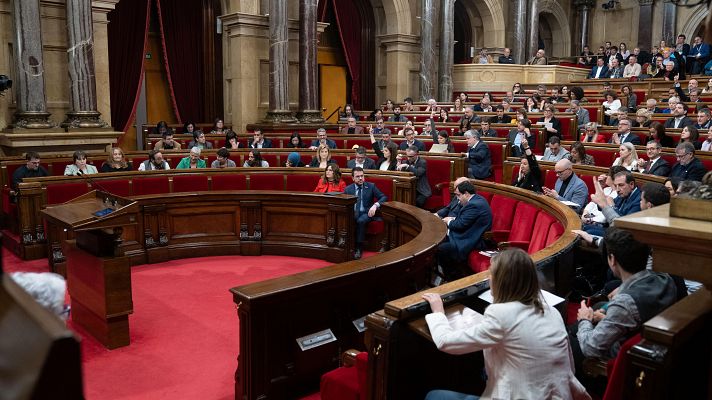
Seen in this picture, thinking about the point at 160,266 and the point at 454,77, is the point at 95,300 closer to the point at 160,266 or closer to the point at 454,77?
the point at 160,266

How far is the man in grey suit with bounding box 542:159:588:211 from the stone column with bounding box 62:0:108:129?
771 cm

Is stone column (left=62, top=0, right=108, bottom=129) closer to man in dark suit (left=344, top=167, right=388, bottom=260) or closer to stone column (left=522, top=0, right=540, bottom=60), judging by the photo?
man in dark suit (left=344, top=167, right=388, bottom=260)

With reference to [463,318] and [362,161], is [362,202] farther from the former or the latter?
[463,318]

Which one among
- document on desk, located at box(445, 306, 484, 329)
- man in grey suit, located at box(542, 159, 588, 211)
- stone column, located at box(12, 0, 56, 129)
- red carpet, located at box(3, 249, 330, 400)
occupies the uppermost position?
stone column, located at box(12, 0, 56, 129)

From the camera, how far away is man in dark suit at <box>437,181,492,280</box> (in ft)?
18.6

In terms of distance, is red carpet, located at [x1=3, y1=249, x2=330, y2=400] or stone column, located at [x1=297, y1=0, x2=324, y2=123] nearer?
red carpet, located at [x1=3, y1=249, x2=330, y2=400]

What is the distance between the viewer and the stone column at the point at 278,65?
12.9 metres

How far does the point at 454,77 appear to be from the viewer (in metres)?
18.3

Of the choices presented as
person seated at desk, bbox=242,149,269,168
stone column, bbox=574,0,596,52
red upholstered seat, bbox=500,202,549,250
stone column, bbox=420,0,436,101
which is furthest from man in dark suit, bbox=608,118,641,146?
stone column, bbox=574,0,596,52

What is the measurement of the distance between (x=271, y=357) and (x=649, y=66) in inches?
560

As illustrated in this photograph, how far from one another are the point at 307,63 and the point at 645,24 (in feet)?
48.6

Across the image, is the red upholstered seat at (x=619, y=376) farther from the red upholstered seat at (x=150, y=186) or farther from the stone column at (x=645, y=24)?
the stone column at (x=645, y=24)

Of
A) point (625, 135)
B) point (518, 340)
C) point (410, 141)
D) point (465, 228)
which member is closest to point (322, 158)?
point (410, 141)

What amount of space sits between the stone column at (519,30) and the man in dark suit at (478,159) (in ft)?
36.6
